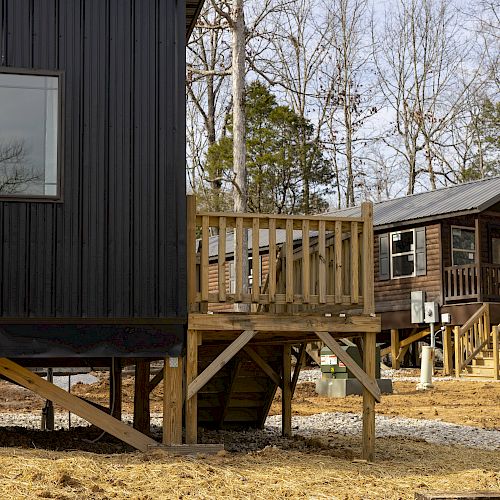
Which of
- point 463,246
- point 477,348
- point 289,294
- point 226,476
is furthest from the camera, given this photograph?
point 463,246

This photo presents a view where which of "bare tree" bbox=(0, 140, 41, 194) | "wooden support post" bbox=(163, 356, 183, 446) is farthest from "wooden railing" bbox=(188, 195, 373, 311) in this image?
"bare tree" bbox=(0, 140, 41, 194)

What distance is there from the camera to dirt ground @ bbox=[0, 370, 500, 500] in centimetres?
737

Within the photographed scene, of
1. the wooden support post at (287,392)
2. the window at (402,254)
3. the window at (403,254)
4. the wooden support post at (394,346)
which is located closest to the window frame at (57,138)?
the wooden support post at (287,392)

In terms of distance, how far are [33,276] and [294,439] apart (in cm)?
487

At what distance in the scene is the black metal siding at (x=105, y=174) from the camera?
9500mm

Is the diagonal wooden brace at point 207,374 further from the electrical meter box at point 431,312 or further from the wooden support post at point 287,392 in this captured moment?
the electrical meter box at point 431,312

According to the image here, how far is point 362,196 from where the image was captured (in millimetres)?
47562

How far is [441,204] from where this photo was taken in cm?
2758

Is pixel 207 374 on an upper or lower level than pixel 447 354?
upper

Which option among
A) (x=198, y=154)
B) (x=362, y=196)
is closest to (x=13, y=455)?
(x=198, y=154)

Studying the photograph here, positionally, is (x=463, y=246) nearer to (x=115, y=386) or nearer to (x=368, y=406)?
(x=115, y=386)

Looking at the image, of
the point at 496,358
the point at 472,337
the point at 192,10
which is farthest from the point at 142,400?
the point at 472,337

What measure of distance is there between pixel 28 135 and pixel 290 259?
301 centimetres

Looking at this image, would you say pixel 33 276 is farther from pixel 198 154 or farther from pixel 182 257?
pixel 198 154
